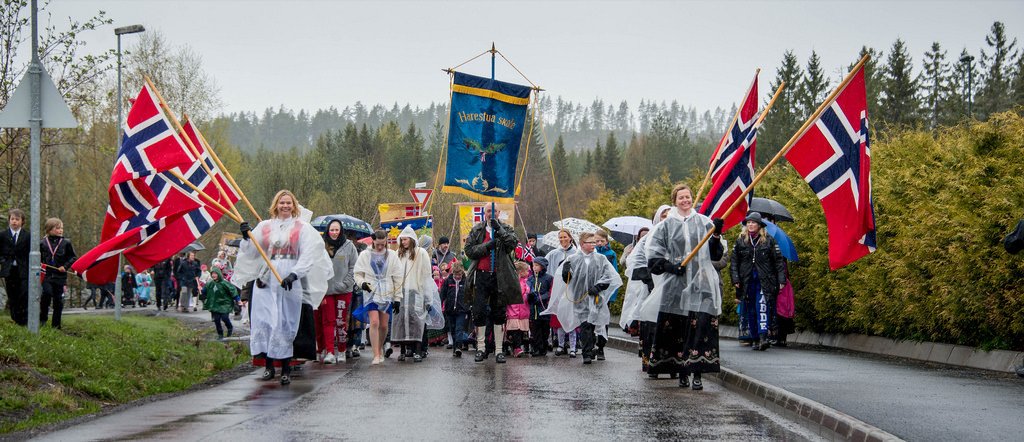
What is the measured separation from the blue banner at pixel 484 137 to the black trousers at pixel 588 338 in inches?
109

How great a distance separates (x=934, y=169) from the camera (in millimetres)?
15289

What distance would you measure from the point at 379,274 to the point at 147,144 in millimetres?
4555

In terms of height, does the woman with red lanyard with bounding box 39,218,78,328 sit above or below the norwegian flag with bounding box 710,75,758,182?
below

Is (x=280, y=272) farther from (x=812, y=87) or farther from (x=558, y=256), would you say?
(x=812, y=87)

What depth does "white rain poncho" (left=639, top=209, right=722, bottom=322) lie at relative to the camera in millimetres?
11977

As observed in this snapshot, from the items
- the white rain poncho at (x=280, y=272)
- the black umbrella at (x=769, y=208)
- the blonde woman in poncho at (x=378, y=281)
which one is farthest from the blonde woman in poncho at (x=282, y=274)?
the black umbrella at (x=769, y=208)

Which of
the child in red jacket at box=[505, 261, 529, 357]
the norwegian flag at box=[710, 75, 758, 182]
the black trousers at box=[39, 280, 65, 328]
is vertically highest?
the norwegian flag at box=[710, 75, 758, 182]

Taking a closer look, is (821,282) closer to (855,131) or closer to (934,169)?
(934,169)

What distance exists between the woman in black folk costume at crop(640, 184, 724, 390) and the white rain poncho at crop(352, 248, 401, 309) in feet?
17.2

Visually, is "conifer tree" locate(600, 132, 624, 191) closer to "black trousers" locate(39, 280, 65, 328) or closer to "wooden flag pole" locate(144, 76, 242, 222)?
"black trousers" locate(39, 280, 65, 328)

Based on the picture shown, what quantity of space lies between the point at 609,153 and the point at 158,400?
99698 mm

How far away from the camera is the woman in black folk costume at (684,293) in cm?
1194

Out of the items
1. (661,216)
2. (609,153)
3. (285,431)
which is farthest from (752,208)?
(609,153)

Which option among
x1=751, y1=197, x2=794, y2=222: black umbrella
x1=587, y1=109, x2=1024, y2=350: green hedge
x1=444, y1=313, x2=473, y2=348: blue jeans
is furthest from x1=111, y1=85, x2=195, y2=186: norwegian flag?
x1=751, y1=197, x2=794, y2=222: black umbrella
